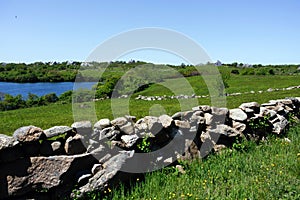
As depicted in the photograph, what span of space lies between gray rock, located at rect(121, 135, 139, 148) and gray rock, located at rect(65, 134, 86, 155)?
2.30ft

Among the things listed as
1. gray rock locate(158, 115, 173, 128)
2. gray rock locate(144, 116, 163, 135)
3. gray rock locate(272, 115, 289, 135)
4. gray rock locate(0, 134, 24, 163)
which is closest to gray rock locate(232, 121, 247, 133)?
gray rock locate(272, 115, 289, 135)

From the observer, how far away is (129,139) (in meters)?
5.07

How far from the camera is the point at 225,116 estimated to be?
6473 millimetres

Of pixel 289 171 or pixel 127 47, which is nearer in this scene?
pixel 289 171

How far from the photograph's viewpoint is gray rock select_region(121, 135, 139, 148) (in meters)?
5.04

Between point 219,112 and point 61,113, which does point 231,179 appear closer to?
point 219,112

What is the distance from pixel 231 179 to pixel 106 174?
2.02 m

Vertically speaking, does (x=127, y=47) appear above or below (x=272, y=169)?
above

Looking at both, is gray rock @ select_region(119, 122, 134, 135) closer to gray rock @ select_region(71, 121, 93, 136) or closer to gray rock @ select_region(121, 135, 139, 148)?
gray rock @ select_region(121, 135, 139, 148)

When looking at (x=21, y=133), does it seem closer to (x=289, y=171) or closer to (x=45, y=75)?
(x=289, y=171)

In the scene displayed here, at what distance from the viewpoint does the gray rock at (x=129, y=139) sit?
5035 mm

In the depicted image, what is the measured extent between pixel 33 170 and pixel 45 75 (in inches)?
1618

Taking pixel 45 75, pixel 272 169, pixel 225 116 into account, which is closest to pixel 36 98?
pixel 225 116

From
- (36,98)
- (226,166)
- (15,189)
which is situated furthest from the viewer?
(36,98)
